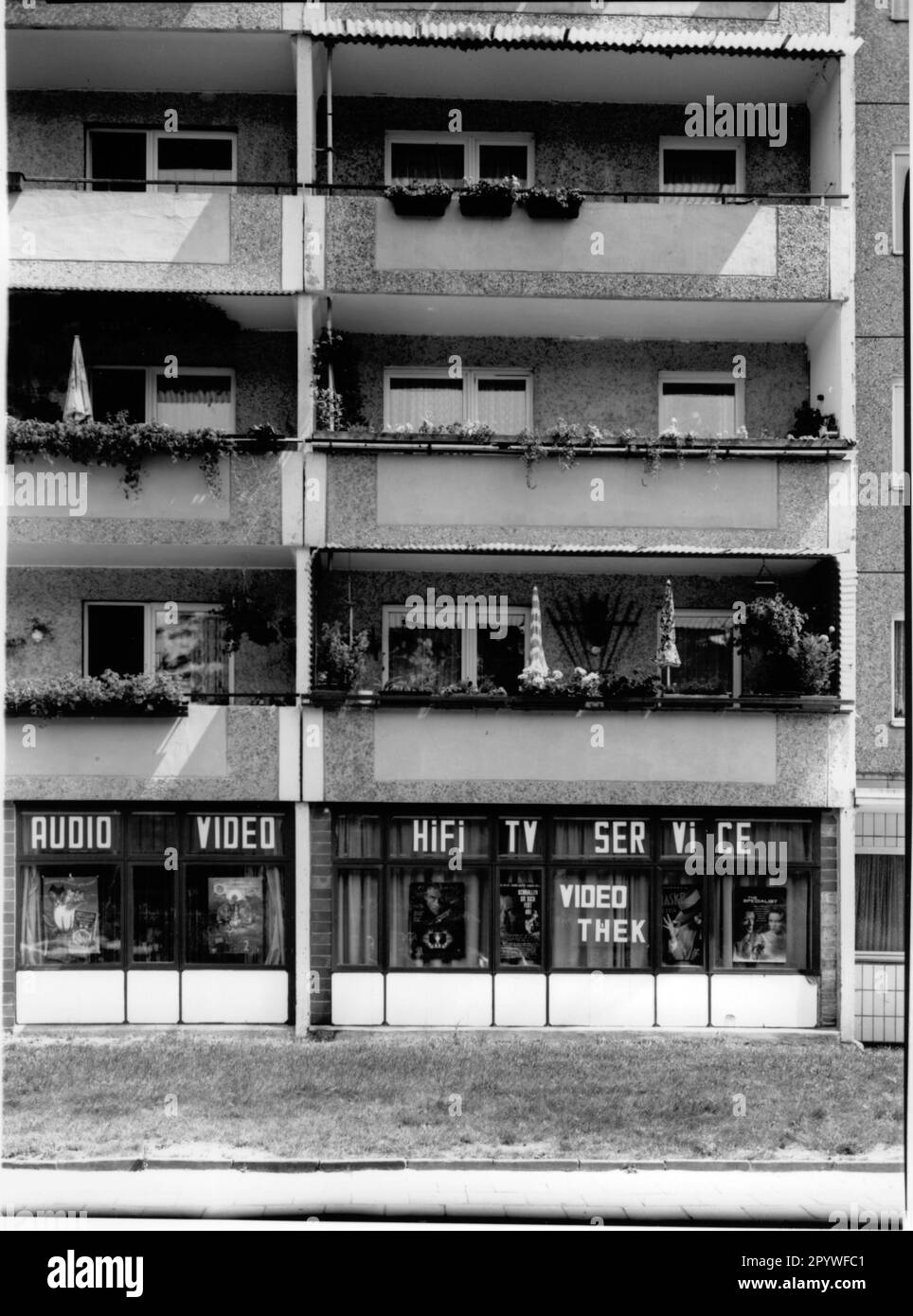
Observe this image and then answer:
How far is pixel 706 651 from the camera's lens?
1263 cm

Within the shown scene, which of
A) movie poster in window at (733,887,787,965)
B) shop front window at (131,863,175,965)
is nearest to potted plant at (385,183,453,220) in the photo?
shop front window at (131,863,175,965)

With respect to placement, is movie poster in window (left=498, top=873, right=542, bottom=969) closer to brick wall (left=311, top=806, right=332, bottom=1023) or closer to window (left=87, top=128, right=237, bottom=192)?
brick wall (left=311, top=806, right=332, bottom=1023)

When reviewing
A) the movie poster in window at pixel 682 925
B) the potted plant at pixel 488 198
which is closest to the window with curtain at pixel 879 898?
the movie poster in window at pixel 682 925

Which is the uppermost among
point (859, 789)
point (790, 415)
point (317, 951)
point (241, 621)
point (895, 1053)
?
point (790, 415)

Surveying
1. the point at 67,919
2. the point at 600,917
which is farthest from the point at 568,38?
Result: the point at 67,919

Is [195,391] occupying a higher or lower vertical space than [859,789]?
higher

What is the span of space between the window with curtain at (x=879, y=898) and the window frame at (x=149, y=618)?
7.16 metres

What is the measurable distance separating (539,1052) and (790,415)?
7.37 metres

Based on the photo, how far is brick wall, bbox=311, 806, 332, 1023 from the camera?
1145 centimetres

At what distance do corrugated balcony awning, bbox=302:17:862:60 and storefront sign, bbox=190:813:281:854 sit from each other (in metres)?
7.96

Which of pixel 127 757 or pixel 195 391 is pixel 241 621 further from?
pixel 195 391

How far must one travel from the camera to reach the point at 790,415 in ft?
41.3

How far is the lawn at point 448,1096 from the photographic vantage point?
8781 mm
